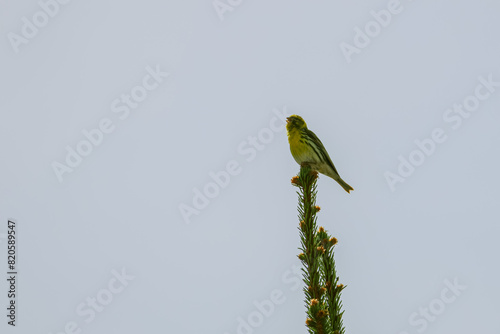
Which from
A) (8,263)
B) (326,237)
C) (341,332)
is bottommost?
(341,332)

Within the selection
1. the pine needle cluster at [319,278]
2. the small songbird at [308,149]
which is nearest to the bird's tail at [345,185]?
the small songbird at [308,149]

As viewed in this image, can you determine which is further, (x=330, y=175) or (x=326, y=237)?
(x=330, y=175)

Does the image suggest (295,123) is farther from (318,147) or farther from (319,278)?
(319,278)

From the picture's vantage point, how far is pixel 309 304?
372 centimetres

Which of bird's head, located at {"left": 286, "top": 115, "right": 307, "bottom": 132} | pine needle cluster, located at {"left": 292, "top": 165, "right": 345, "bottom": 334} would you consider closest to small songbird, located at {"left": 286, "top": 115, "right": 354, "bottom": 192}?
bird's head, located at {"left": 286, "top": 115, "right": 307, "bottom": 132}

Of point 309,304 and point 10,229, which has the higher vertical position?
point 10,229

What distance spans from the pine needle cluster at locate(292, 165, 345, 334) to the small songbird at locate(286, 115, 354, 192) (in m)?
3.20

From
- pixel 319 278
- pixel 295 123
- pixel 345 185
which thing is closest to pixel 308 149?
pixel 295 123

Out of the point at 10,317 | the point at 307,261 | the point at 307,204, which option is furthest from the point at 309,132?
the point at 10,317

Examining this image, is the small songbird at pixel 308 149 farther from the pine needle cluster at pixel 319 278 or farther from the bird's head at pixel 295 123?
the pine needle cluster at pixel 319 278

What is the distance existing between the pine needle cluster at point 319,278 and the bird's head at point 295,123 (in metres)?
3.87

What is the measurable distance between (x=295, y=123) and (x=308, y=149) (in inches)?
30.7

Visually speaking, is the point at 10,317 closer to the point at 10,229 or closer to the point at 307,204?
the point at 10,229

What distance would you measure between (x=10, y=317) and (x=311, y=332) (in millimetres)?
6264
